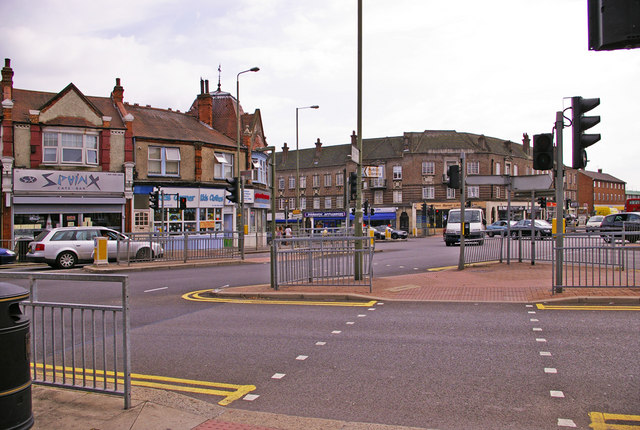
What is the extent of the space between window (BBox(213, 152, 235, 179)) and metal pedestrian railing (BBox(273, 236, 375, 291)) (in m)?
24.1

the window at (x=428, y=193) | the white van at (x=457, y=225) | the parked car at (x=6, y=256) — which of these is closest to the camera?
the parked car at (x=6, y=256)

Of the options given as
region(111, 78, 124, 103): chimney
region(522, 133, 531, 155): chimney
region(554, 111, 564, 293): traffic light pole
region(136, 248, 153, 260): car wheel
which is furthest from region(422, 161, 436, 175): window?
region(554, 111, 564, 293): traffic light pole

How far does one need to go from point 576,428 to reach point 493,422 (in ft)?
2.16

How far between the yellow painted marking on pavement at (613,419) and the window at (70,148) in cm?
3016

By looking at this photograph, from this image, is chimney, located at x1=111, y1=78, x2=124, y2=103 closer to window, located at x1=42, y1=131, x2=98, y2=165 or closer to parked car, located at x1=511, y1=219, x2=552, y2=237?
window, located at x1=42, y1=131, x2=98, y2=165

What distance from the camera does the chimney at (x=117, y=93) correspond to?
32.9 meters

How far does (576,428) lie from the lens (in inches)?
165

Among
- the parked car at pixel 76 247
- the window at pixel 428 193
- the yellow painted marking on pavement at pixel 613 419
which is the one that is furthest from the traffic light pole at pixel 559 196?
the window at pixel 428 193

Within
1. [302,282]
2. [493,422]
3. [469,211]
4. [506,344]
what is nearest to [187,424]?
[493,422]

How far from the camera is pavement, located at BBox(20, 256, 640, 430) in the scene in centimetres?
430

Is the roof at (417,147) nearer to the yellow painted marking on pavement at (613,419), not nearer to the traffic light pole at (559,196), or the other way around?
the traffic light pole at (559,196)

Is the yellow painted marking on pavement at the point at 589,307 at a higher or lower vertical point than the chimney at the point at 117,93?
lower

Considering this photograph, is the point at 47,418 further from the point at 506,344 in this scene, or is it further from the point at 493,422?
the point at 506,344

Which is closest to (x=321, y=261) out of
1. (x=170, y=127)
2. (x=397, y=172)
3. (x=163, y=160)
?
(x=163, y=160)
